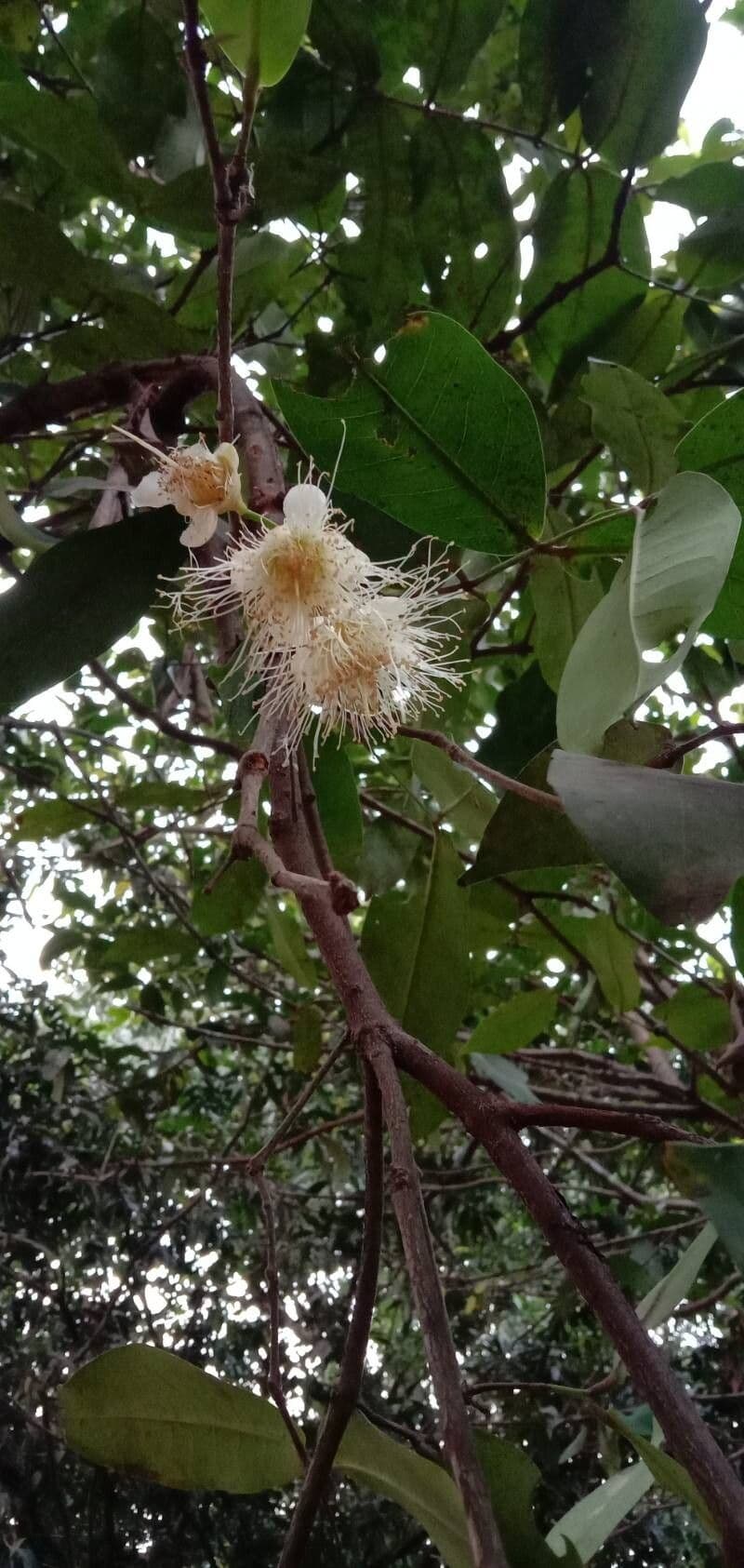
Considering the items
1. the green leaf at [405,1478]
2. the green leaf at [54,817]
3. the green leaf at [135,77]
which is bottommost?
the green leaf at [405,1478]

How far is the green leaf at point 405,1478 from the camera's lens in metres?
0.43

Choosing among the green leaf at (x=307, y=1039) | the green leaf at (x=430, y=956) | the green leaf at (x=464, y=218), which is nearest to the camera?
the green leaf at (x=430, y=956)

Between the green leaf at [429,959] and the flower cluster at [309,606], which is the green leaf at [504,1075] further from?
the flower cluster at [309,606]

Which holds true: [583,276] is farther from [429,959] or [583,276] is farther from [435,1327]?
[435,1327]

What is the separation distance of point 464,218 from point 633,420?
33 centimetres

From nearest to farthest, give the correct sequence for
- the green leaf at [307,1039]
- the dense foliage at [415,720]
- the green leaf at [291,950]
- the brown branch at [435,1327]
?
the brown branch at [435,1327] < the dense foliage at [415,720] < the green leaf at [291,950] < the green leaf at [307,1039]

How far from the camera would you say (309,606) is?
1.98ft

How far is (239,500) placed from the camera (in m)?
0.55

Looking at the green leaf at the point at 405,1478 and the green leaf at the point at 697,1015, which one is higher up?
the green leaf at the point at 697,1015

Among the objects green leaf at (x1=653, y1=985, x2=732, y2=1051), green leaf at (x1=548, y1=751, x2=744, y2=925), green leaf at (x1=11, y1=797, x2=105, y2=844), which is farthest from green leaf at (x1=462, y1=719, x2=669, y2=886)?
green leaf at (x1=11, y1=797, x2=105, y2=844)

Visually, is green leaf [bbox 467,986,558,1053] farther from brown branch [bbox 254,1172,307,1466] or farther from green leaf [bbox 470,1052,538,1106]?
brown branch [bbox 254,1172,307,1466]

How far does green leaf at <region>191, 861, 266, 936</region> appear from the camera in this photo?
2.88 ft

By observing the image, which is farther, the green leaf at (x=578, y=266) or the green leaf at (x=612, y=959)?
the green leaf at (x=612, y=959)

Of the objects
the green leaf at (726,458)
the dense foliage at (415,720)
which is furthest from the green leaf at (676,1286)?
the green leaf at (726,458)
